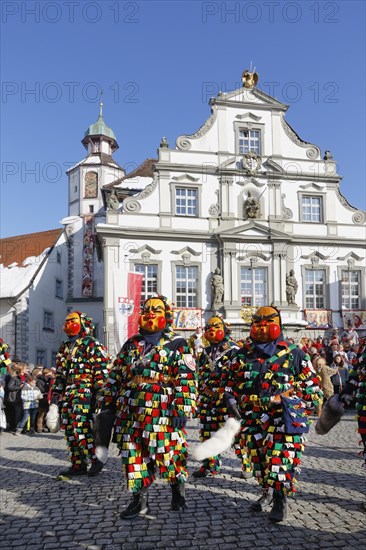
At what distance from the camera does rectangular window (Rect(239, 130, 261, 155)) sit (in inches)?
1049

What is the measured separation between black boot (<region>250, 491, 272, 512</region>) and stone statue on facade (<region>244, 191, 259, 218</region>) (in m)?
21.0

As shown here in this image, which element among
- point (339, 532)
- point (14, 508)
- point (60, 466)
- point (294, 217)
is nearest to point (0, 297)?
point (294, 217)

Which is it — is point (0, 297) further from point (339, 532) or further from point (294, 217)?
point (339, 532)

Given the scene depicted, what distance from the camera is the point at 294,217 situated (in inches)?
1045

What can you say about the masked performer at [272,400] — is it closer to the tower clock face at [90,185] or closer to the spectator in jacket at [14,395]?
the spectator in jacket at [14,395]

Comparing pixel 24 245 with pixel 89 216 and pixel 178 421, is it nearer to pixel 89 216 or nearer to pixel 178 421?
pixel 89 216

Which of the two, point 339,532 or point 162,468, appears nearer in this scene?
point 339,532

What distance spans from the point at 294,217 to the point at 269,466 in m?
22.5

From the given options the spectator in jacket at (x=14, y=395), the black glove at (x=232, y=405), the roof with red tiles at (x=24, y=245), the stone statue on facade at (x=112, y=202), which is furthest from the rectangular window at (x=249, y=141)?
the black glove at (x=232, y=405)

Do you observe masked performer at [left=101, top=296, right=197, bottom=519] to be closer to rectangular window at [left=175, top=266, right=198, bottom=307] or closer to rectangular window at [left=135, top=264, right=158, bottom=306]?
rectangular window at [left=135, top=264, right=158, bottom=306]

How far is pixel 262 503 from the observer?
17.7 ft

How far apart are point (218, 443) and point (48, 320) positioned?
30.6 metres

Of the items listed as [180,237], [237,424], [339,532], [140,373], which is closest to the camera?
[339,532]

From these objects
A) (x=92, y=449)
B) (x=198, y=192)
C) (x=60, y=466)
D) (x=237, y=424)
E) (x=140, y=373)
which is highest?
(x=198, y=192)
